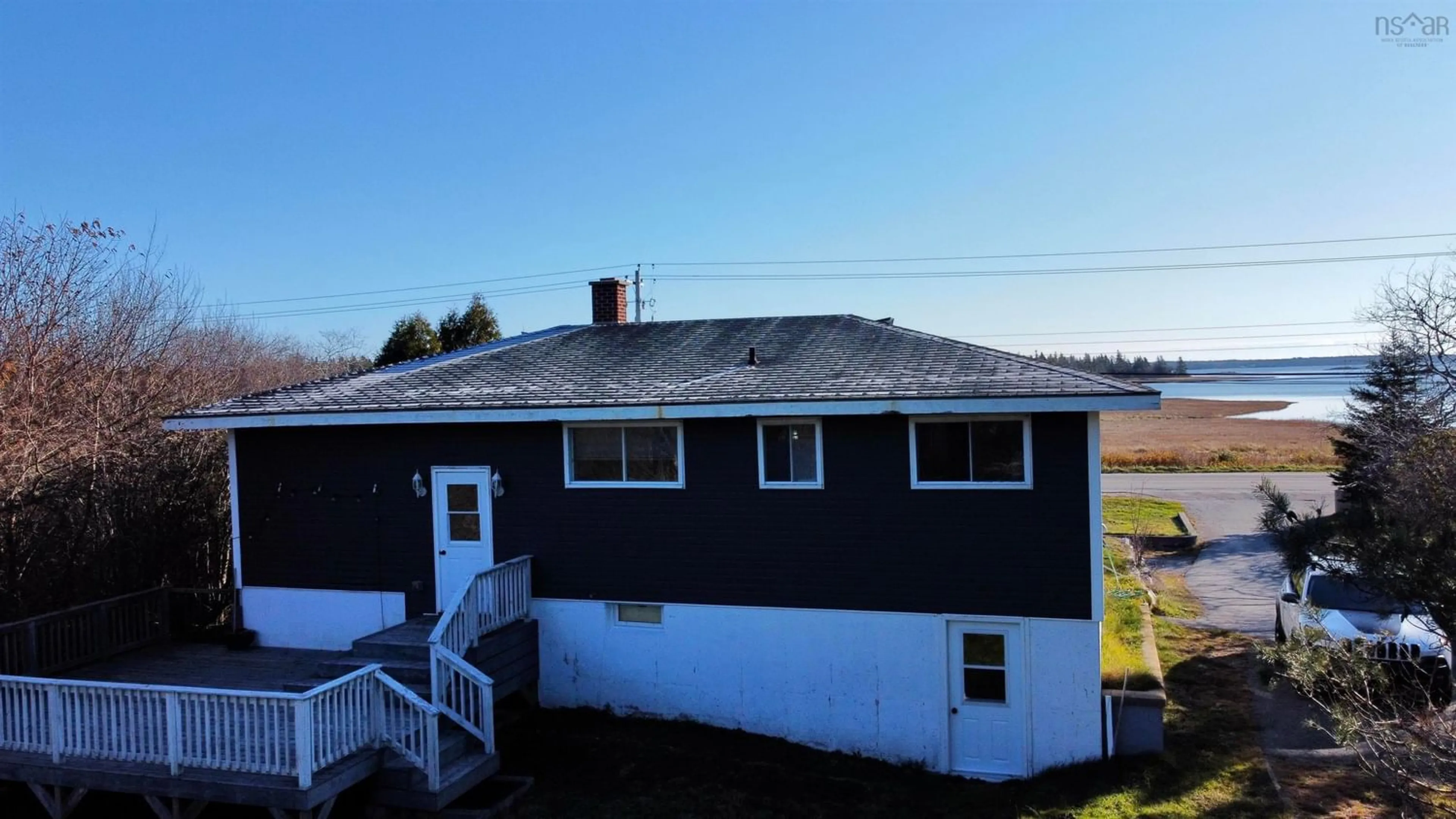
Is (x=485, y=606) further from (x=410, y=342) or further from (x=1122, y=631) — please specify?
(x=410, y=342)

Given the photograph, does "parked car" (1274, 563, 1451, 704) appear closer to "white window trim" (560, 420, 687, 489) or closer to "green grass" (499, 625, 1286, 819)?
"green grass" (499, 625, 1286, 819)

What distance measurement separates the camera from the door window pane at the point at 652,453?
1115cm

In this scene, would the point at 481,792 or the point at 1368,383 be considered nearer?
the point at 481,792

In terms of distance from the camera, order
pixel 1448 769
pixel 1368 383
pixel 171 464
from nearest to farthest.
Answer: pixel 1448 769 < pixel 171 464 < pixel 1368 383

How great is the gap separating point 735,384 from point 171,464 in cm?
1012

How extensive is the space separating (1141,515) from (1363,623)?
1413 centimetres

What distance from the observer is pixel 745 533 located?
1083 cm

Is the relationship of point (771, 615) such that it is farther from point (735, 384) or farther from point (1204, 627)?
point (1204, 627)

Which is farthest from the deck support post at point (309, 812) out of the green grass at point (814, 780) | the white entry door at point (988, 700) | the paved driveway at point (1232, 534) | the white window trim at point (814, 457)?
the paved driveway at point (1232, 534)

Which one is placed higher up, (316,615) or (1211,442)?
(316,615)

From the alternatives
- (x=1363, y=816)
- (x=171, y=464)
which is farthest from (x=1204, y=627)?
(x=171, y=464)

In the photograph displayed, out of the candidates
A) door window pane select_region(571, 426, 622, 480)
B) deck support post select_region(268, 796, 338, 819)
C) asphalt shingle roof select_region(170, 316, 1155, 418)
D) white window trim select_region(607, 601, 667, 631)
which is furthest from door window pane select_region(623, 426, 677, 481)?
deck support post select_region(268, 796, 338, 819)

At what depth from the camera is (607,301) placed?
17.4 meters

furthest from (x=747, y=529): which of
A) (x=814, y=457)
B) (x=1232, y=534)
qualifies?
(x=1232, y=534)
